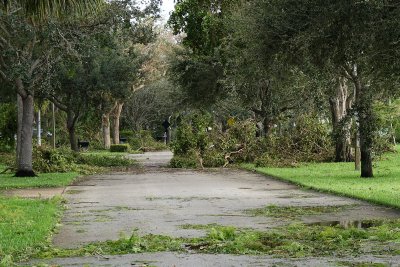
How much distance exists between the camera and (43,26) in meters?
27.2

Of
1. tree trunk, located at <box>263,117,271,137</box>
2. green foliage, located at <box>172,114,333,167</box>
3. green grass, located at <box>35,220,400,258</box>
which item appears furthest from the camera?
tree trunk, located at <box>263,117,271,137</box>

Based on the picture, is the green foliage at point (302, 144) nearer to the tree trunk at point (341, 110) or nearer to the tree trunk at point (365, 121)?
the tree trunk at point (341, 110)

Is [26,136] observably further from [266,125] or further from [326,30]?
[266,125]

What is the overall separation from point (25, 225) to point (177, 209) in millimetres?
4833

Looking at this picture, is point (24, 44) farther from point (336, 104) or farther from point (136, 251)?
point (136, 251)

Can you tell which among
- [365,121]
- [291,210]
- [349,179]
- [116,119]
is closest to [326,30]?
[291,210]

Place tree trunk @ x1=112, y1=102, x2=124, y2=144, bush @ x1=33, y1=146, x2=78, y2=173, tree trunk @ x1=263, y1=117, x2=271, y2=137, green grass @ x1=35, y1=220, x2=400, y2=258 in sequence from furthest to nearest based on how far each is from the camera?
tree trunk @ x1=112, y1=102, x2=124, y2=144, tree trunk @ x1=263, y1=117, x2=271, y2=137, bush @ x1=33, y1=146, x2=78, y2=173, green grass @ x1=35, y1=220, x2=400, y2=258

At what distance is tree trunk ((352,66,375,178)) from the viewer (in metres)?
26.7

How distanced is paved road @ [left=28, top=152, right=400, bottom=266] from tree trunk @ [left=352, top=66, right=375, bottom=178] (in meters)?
3.21

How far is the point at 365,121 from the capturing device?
26938 mm

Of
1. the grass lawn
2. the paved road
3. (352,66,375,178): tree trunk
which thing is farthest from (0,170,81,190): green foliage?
(352,66,375,178): tree trunk

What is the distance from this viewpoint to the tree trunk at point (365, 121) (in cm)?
2673

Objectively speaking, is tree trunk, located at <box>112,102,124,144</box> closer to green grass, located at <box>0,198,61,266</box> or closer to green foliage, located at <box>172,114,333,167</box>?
green foliage, located at <box>172,114,333,167</box>

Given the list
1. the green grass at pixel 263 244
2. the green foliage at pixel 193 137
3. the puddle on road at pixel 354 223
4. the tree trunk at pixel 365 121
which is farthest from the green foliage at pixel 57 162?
the green grass at pixel 263 244
